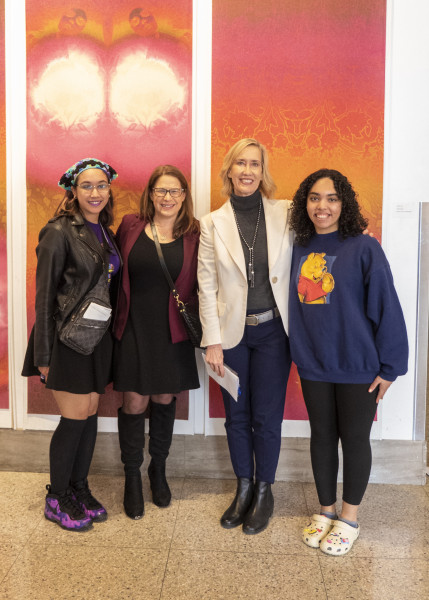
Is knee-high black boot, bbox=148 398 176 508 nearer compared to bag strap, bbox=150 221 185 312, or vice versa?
bag strap, bbox=150 221 185 312

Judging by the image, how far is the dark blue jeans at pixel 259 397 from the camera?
2221mm

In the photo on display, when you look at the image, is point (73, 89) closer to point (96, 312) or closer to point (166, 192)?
point (166, 192)

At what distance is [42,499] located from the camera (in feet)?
8.43

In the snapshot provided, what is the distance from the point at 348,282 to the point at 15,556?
1794 millimetres

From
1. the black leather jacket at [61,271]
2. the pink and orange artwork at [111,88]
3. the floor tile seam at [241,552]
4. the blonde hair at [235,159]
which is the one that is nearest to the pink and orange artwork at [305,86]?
the pink and orange artwork at [111,88]

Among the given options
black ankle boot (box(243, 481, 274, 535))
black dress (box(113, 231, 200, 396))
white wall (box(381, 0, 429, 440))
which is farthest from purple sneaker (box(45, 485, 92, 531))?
white wall (box(381, 0, 429, 440))

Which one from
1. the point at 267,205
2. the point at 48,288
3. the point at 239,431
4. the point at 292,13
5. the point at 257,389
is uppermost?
the point at 292,13

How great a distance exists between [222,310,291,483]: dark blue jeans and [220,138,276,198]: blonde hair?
0.56m

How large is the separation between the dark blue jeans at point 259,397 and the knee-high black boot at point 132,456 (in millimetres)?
444

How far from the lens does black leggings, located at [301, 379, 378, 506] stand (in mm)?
2049

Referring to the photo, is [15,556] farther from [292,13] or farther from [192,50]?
Result: [292,13]

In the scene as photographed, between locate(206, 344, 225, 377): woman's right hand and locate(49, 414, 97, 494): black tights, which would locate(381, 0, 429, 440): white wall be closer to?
locate(206, 344, 225, 377): woman's right hand

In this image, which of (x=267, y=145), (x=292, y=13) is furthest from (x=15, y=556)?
(x=292, y=13)

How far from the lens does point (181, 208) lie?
7.68 feet
